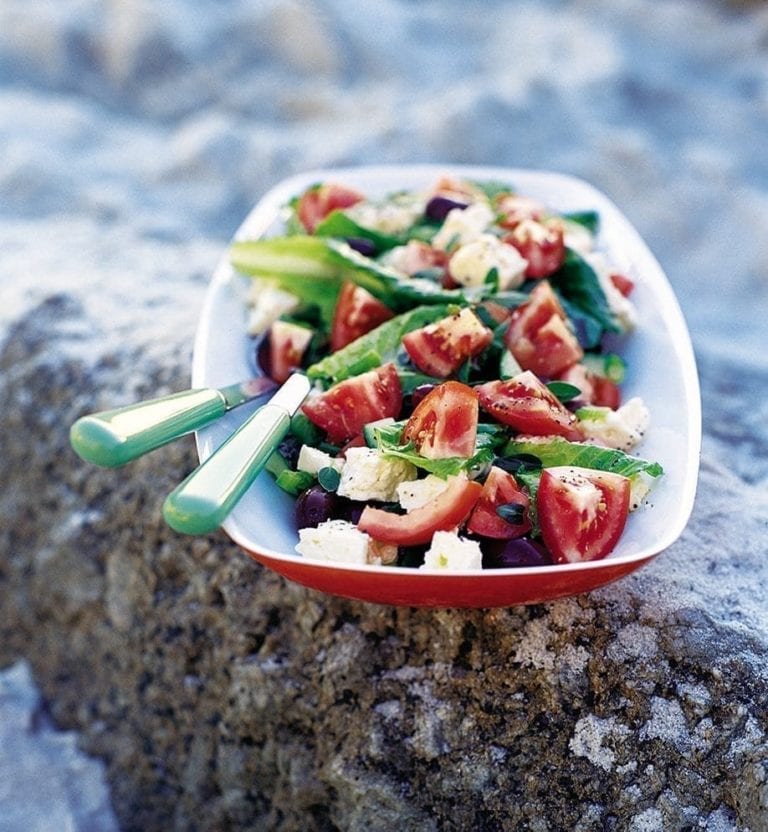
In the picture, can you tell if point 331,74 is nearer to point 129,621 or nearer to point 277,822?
point 129,621

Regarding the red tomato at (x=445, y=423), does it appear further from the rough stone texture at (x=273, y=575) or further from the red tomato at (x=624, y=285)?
the red tomato at (x=624, y=285)

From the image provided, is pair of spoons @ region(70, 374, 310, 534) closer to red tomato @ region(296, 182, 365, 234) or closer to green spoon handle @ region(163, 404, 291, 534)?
green spoon handle @ region(163, 404, 291, 534)

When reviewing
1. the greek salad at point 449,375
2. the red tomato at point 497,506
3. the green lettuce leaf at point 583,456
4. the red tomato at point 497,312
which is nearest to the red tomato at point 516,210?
the greek salad at point 449,375

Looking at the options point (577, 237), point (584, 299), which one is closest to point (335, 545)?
point (584, 299)

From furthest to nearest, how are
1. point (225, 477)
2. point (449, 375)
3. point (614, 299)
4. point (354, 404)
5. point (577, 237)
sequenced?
point (577, 237), point (614, 299), point (449, 375), point (354, 404), point (225, 477)

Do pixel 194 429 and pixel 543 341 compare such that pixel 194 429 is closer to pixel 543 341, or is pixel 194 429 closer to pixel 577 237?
pixel 543 341

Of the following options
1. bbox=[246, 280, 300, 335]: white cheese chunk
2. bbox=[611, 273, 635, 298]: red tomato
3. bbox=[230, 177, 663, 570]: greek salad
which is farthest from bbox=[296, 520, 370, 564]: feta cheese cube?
bbox=[611, 273, 635, 298]: red tomato
